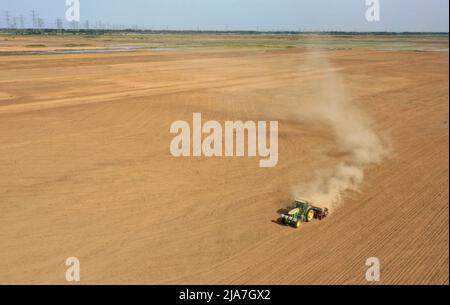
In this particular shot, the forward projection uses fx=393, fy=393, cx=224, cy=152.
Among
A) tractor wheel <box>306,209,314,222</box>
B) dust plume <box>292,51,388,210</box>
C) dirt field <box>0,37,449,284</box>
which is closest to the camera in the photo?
dirt field <box>0,37,449,284</box>

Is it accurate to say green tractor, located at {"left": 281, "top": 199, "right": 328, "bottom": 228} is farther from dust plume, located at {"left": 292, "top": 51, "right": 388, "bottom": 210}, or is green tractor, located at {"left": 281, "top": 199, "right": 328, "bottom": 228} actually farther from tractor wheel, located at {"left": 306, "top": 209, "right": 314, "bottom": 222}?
dust plume, located at {"left": 292, "top": 51, "right": 388, "bottom": 210}

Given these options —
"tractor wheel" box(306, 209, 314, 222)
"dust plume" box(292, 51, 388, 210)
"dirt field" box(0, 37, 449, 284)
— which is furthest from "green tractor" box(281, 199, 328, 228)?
"dust plume" box(292, 51, 388, 210)

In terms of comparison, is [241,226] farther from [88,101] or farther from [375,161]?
[88,101]

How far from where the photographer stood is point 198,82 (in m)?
45.6

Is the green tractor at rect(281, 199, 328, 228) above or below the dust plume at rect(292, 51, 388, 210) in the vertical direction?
below

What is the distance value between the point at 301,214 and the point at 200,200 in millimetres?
4194

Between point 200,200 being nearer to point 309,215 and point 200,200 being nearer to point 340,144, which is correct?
point 309,215

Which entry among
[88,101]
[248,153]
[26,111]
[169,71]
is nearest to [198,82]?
[169,71]

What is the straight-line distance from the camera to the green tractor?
1345 centimetres

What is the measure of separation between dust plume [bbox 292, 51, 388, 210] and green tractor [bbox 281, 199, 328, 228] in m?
1.08

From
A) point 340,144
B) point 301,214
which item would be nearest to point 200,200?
point 301,214

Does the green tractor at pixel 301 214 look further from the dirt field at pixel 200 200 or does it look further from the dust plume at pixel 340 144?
the dust plume at pixel 340 144

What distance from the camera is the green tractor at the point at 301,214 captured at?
13.5 metres
